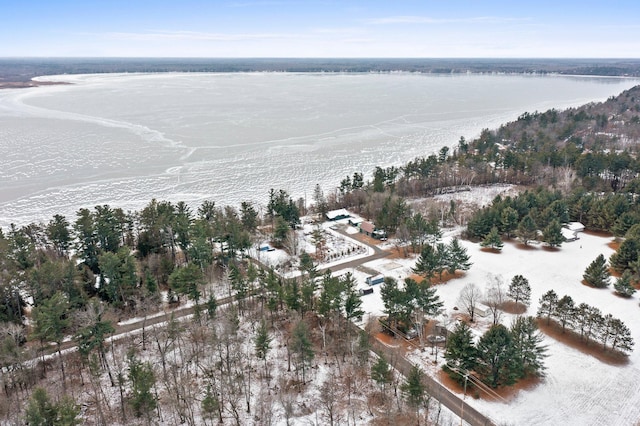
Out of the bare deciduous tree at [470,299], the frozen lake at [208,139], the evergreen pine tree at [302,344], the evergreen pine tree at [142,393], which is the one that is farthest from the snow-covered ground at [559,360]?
the frozen lake at [208,139]

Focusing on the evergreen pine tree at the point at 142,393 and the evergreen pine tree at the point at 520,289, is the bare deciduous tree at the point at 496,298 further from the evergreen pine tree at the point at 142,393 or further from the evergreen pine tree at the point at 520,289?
the evergreen pine tree at the point at 142,393

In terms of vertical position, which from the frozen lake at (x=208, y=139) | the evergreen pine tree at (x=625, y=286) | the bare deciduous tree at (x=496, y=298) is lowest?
the bare deciduous tree at (x=496, y=298)

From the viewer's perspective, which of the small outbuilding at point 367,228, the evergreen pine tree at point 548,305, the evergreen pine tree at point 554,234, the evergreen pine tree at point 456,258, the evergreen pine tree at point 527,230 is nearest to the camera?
the evergreen pine tree at point 548,305

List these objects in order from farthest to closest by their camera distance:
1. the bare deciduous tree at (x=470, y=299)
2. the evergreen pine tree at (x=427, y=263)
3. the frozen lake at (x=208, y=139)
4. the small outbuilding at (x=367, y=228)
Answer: the frozen lake at (x=208, y=139) < the small outbuilding at (x=367, y=228) < the evergreen pine tree at (x=427, y=263) < the bare deciduous tree at (x=470, y=299)

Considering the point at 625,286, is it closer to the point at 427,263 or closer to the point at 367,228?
the point at 427,263

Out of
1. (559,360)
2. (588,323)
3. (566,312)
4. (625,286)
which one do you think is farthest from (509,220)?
(559,360)
